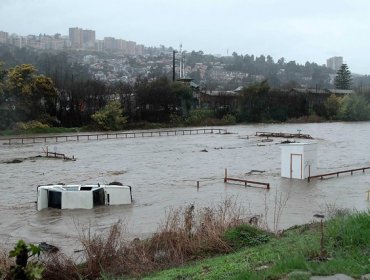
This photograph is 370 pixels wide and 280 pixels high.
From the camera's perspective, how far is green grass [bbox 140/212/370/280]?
5.16 metres

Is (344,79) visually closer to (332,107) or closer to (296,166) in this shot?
(332,107)

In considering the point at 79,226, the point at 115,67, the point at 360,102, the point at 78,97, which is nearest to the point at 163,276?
the point at 79,226

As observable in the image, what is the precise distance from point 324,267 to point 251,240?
12.3 ft

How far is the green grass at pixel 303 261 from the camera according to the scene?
5.16 m

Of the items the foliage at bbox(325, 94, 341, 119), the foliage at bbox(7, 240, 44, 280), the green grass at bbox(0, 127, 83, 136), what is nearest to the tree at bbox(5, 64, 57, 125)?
the green grass at bbox(0, 127, 83, 136)

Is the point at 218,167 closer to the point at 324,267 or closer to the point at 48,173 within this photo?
the point at 48,173

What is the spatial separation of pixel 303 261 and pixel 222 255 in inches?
111

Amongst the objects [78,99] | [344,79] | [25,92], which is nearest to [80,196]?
[25,92]

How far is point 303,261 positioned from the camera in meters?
5.45

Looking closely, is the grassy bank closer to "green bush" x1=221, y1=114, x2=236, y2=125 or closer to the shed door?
the shed door

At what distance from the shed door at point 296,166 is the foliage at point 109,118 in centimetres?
4170

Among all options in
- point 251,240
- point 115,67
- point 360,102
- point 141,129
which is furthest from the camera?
point 115,67

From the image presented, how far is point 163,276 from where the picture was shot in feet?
21.6

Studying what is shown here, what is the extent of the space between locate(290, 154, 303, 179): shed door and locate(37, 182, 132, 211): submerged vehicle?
9.82 meters
